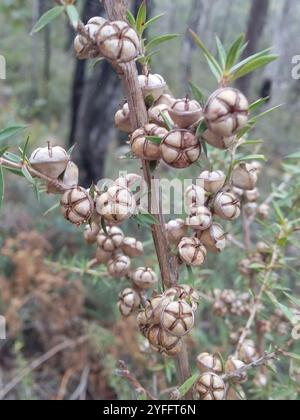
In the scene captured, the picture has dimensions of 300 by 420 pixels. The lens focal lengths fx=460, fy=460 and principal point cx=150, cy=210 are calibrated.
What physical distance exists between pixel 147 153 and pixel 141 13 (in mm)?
270

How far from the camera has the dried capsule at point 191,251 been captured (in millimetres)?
846

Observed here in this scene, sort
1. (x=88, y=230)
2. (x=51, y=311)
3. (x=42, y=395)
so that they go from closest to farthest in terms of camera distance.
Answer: (x=88, y=230) → (x=42, y=395) → (x=51, y=311)

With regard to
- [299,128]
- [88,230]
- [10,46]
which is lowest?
[88,230]

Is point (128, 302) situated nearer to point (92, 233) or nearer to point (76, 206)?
point (92, 233)

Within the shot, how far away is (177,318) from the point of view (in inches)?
31.2

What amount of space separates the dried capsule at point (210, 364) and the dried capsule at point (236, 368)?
3 cm

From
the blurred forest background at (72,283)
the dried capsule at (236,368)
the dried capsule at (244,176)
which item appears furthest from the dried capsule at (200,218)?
the blurred forest background at (72,283)

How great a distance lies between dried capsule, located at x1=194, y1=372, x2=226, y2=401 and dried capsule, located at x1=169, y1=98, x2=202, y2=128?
494 mm

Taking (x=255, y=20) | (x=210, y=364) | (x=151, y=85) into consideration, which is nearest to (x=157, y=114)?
(x=151, y=85)

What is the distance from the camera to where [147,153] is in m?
0.79

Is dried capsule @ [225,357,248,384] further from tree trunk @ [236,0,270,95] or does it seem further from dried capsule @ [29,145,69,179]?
tree trunk @ [236,0,270,95]

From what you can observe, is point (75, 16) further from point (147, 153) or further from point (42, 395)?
point (42, 395)

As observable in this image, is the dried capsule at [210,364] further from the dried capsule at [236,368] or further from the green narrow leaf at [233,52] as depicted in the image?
the green narrow leaf at [233,52]
